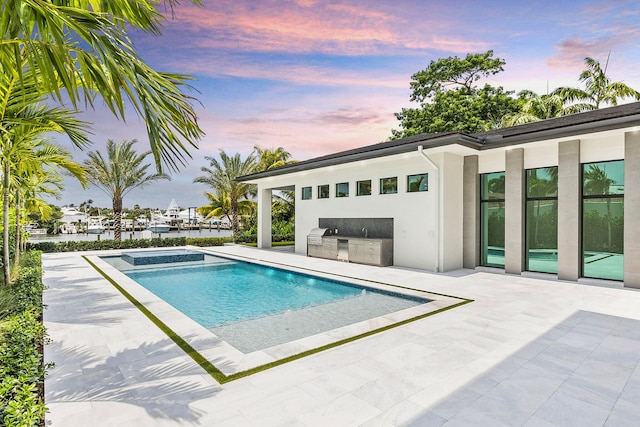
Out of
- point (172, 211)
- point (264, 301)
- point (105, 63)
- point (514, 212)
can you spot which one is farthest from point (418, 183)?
point (172, 211)

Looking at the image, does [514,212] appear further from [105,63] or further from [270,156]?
[270,156]

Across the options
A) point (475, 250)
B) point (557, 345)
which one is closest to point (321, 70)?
point (475, 250)

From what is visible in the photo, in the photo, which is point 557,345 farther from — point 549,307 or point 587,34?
point 587,34

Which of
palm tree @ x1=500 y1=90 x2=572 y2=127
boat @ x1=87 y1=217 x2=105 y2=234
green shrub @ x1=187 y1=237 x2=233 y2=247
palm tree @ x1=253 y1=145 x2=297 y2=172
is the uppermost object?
palm tree @ x1=500 y1=90 x2=572 y2=127

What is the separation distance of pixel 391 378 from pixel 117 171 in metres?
22.6

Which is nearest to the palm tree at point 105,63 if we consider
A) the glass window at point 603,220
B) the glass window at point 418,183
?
the glass window at point 418,183

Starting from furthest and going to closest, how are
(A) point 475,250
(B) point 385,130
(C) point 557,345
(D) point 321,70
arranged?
(B) point 385,130 < (D) point 321,70 < (A) point 475,250 < (C) point 557,345

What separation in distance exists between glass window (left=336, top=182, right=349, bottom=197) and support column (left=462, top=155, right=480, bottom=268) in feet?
16.4

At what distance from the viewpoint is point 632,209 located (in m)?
9.09

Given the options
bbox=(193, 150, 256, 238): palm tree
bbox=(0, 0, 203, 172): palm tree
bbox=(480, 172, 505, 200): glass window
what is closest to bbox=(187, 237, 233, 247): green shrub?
bbox=(193, 150, 256, 238): palm tree

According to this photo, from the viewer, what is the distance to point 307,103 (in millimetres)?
18844

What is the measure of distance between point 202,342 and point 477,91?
32724 mm

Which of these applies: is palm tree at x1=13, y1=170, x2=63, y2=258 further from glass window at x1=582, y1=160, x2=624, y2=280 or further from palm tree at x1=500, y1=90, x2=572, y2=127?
palm tree at x1=500, y1=90, x2=572, y2=127

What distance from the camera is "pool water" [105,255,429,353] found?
629 cm
